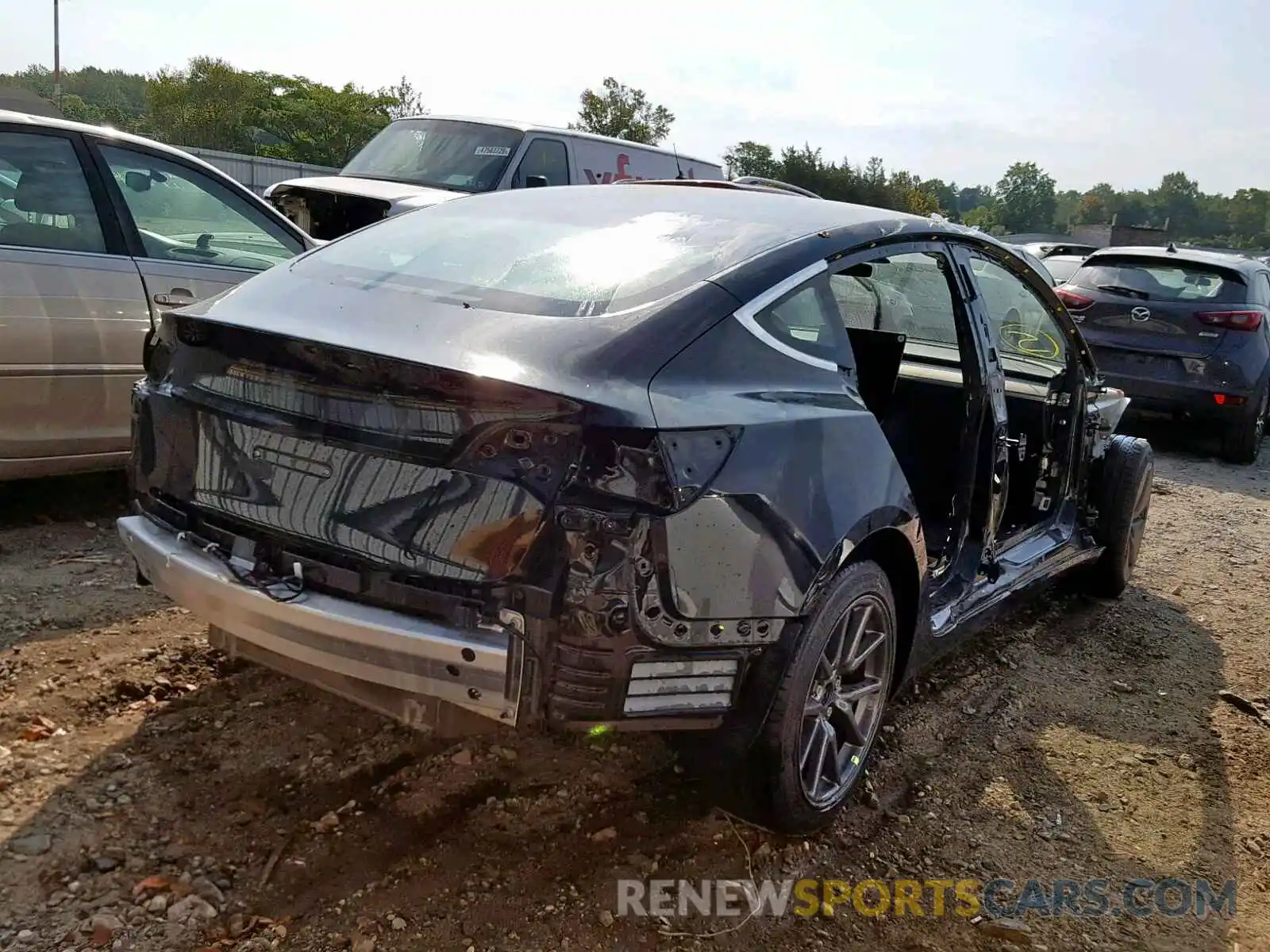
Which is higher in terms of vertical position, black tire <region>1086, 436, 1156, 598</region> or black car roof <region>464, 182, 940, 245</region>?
black car roof <region>464, 182, 940, 245</region>

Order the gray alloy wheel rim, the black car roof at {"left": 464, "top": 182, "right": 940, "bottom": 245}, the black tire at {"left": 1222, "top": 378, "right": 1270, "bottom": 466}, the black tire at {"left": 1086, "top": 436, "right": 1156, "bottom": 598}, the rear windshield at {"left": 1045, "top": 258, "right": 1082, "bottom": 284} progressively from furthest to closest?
the rear windshield at {"left": 1045, "top": 258, "right": 1082, "bottom": 284} → the black tire at {"left": 1222, "top": 378, "right": 1270, "bottom": 466} → the black tire at {"left": 1086, "top": 436, "right": 1156, "bottom": 598} → the black car roof at {"left": 464, "top": 182, "right": 940, "bottom": 245} → the gray alloy wheel rim

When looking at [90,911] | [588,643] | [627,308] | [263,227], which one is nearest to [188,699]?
[90,911]

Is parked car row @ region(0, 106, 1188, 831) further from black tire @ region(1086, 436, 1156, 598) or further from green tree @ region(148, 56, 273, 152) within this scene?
green tree @ region(148, 56, 273, 152)

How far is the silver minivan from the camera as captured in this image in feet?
13.8

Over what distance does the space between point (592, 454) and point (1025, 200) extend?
368 ft

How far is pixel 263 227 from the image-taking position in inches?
202

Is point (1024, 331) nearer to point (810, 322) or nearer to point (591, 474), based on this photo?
point (810, 322)

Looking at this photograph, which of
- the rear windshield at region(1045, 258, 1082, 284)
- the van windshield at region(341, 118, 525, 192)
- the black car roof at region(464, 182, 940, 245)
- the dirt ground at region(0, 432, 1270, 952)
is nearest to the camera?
the dirt ground at region(0, 432, 1270, 952)

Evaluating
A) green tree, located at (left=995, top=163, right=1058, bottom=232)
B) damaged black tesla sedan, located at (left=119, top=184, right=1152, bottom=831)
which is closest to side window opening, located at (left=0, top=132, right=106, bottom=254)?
damaged black tesla sedan, located at (left=119, top=184, right=1152, bottom=831)

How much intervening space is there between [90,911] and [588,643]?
1.25 m

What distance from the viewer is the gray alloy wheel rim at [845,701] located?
2.78 metres

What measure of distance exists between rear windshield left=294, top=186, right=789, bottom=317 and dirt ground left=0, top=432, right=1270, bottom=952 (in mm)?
1325

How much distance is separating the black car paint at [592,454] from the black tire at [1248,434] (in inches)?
277

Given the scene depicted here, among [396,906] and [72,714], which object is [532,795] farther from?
[72,714]
